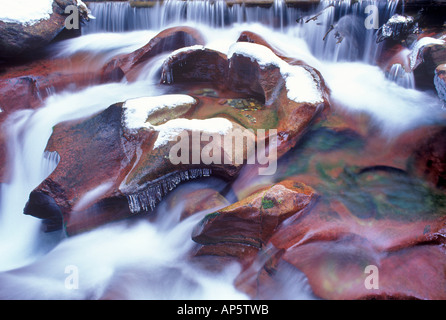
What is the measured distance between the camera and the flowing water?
3080 millimetres

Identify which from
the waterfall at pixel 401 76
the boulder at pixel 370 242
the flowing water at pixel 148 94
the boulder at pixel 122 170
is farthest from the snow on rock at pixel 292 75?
the waterfall at pixel 401 76

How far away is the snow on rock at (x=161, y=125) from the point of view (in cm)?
357

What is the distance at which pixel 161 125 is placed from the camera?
367 cm

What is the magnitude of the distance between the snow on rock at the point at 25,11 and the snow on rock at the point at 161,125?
3660 mm

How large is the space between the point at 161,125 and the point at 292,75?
2.27m

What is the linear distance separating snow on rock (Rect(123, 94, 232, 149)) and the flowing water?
1012 millimetres

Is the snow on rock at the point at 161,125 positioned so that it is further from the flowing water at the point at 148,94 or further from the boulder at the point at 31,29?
the boulder at the point at 31,29

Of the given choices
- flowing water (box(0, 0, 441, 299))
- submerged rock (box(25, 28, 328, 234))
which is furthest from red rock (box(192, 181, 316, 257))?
submerged rock (box(25, 28, 328, 234))

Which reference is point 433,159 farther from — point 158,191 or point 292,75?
point 158,191

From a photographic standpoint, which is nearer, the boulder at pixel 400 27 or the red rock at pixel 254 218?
the red rock at pixel 254 218

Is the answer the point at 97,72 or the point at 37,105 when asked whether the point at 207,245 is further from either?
the point at 97,72

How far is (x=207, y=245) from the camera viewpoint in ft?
10.5

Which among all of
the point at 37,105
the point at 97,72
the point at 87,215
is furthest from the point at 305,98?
the point at 37,105

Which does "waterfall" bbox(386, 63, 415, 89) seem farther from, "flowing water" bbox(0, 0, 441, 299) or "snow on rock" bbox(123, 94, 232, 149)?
"snow on rock" bbox(123, 94, 232, 149)
